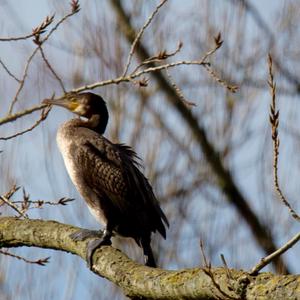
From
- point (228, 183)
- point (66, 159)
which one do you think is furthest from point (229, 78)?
point (66, 159)

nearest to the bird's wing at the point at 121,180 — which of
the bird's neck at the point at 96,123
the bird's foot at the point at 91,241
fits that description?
Result: the bird's neck at the point at 96,123

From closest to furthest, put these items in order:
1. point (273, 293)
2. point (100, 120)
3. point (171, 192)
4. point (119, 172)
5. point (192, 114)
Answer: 1. point (273, 293)
2. point (119, 172)
3. point (100, 120)
4. point (171, 192)
5. point (192, 114)

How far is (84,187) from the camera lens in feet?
18.4

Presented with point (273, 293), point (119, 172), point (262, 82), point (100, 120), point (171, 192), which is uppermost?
point (262, 82)

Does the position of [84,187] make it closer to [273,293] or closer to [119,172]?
[119,172]

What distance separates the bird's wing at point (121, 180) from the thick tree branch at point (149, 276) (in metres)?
0.88

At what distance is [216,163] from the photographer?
9.37m

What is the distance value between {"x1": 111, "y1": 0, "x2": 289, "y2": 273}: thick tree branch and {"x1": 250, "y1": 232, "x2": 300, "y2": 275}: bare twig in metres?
6.28

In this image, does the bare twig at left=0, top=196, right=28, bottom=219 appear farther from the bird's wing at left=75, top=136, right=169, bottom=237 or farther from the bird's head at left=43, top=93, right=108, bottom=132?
the bird's head at left=43, top=93, right=108, bottom=132

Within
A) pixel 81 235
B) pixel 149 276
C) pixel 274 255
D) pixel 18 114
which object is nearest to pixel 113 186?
pixel 81 235

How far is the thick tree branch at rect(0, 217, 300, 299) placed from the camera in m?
2.91

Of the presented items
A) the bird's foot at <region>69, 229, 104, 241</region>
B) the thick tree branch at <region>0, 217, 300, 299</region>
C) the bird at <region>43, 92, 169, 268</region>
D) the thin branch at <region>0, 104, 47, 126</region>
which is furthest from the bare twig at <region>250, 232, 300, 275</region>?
the bird at <region>43, 92, 169, 268</region>

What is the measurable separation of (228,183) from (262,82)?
106 centimetres

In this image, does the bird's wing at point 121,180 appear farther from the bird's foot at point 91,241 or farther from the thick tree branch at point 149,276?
the thick tree branch at point 149,276
